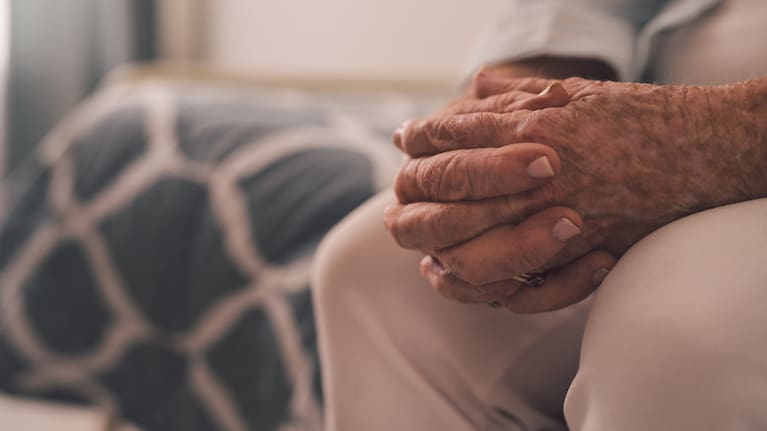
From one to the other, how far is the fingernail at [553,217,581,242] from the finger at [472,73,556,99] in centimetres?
13

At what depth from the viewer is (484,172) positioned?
1.79 feet

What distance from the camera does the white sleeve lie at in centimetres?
79

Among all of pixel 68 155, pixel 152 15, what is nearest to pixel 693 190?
pixel 68 155

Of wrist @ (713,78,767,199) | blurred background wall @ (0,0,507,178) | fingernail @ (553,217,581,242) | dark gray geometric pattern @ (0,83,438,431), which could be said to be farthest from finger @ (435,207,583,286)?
blurred background wall @ (0,0,507,178)

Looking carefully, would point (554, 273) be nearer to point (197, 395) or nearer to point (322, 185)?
point (322, 185)

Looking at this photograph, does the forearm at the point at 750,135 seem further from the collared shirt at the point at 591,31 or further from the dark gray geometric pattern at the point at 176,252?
the dark gray geometric pattern at the point at 176,252

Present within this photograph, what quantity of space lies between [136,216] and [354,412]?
690 millimetres

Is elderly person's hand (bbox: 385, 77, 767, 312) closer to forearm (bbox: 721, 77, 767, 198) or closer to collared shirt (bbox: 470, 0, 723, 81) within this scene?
forearm (bbox: 721, 77, 767, 198)

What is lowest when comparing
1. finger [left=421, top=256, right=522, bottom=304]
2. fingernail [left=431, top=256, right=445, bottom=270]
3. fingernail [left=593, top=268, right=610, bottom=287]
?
fingernail [left=593, top=268, right=610, bottom=287]

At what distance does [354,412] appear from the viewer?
65 cm

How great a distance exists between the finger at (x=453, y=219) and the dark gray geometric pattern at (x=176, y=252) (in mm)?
504

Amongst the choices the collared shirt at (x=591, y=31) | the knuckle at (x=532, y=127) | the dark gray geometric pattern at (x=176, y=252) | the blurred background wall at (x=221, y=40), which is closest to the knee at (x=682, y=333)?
the knuckle at (x=532, y=127)

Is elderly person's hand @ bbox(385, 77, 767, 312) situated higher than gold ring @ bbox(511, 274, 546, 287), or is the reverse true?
elderly person's hand @ bbox(385, 77, 767, 312)

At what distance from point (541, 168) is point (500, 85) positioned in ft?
0.50
